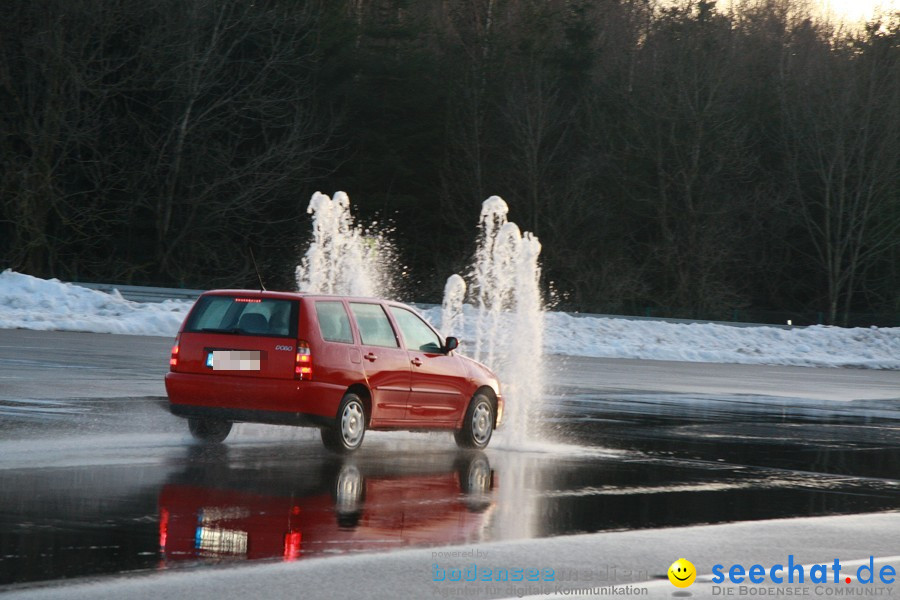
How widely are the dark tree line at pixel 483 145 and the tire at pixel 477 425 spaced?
115ft

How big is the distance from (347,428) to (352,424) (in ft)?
0.35

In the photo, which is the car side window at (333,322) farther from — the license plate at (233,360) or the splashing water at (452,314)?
the splashing water at (452,314)

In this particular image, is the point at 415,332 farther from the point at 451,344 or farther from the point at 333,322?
the point at 333,322

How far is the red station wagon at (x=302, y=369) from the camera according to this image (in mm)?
12312

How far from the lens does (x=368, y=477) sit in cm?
1137

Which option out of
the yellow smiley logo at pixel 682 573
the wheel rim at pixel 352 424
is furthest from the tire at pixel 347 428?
the yellow smiley logo at pixel 682 573

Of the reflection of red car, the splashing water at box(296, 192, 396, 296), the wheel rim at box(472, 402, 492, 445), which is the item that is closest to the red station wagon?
the wheel rim at box(472, 402, 492, 445)

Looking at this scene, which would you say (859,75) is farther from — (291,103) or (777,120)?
(291,103)

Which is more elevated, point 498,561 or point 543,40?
point 543,40

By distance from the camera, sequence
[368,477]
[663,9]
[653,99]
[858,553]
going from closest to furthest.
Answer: [858,553] < [368,477] < [653,99] < [663,9]

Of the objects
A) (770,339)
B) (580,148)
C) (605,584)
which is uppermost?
(580,148)

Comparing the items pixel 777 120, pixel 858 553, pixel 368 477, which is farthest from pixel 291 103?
pixel 858 553

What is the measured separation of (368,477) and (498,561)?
146 inches

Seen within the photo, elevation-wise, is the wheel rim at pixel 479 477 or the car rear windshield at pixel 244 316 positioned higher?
the car rear windshield at pixel 244 316
